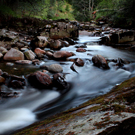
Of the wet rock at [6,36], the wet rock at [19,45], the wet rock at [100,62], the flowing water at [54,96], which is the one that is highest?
the wet rock at [6,36]

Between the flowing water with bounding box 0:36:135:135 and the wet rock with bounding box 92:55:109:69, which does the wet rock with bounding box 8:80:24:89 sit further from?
the wet rock with bounding box 92:55:109:69

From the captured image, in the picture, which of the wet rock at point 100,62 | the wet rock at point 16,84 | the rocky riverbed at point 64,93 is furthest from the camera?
the wet rock at point 100,62

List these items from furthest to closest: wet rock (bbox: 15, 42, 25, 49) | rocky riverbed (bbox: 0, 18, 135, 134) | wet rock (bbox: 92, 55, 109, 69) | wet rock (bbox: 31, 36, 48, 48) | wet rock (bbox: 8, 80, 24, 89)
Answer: wet rock (bbox: 31, 36, 48, 48)
wet rock (bbox: 15, 42, 25, 49)
wet rock (bbox: 92, 55, 109, 69)
wet rock (bbox: 8, 80, 24, 89)
rocky riverbed (bbox: 0, 18, 135, 134)

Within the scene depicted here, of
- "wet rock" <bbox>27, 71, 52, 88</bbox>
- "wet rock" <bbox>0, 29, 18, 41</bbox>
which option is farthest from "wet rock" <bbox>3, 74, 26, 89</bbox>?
"wet rock" <bbox>0, 29, 18, 41</bbox>

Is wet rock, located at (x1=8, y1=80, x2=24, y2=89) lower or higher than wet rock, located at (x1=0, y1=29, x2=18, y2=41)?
lower

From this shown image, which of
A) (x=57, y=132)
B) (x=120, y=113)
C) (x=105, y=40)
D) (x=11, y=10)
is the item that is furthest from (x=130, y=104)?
(x=11, y=10)

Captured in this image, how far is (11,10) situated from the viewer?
889cm

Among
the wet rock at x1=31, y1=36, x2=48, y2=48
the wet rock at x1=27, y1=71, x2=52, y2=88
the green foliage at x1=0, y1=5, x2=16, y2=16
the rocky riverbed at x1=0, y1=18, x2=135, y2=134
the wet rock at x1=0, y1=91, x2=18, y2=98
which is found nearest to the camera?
the rocky riverbed at x1=0, y1=18, x2=135, y2=134

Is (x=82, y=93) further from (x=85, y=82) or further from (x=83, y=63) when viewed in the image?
(x=83, y=63)

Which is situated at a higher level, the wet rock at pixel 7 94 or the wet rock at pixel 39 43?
Answer: the wet rock at pixel 39 43

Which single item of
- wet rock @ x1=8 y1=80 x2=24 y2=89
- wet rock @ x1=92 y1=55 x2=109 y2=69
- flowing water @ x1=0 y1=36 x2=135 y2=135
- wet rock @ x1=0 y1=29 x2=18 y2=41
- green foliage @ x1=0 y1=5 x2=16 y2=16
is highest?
green foliage @ x1=0 y1=5 x2=16 y2=16

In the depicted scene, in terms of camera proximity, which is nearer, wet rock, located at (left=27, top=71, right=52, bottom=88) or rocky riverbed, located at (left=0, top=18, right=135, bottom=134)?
rocky riverbed, located at (left=0, top=18, right=135, bottom=134)

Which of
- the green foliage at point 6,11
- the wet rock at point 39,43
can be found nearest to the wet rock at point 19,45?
the wet rock at point 39,43

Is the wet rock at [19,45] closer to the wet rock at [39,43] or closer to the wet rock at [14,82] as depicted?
the wet rock at [39,43]
